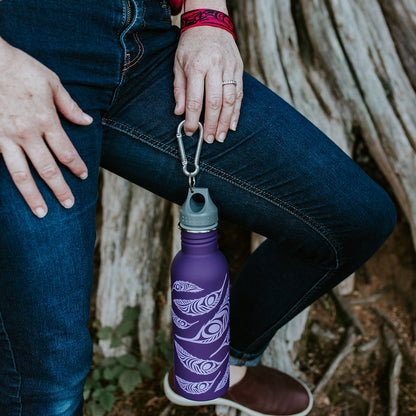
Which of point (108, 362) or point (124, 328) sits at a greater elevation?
point (124, 328)

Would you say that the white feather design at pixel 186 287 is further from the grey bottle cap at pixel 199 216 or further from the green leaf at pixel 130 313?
the green leaf at pixel 130 313

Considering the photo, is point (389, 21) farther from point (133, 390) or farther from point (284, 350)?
point (133, 390)

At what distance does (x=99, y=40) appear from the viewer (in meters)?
0.88

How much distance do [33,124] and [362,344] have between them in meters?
1.85

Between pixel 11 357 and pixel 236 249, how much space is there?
4.64 ft

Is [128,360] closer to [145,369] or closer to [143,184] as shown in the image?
[145,369]

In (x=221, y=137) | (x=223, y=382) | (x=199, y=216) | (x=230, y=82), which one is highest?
(x=230, y=82)

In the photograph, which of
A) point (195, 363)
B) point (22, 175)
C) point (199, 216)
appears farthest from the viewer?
point (195, 363)

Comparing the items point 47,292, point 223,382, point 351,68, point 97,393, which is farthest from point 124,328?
point 351,68

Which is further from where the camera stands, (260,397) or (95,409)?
(95,409)

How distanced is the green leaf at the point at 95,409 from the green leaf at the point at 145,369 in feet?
0.77

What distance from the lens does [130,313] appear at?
2012mm

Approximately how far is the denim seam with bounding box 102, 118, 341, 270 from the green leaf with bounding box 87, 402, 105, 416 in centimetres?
138

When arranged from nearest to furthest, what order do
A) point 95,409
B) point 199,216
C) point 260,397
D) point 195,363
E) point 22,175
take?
point 22,175
point 199,216
point 195,363
point 260,397
point 95,409
